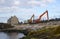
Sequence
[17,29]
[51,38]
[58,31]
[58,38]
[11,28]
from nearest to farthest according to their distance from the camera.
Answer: [58,38] → [51,38] → [58,31] → [17,29] → [11,28]

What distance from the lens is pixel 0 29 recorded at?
151 m

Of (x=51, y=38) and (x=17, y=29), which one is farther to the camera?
(x=17, y=29)

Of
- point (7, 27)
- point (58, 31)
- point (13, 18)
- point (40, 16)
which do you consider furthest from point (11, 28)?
point (58, 31)

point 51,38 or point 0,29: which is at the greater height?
point 51,38

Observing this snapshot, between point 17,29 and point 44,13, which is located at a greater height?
point 44,13

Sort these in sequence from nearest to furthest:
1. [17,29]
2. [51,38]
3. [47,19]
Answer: [51,38] → [47,19] → [17,29]

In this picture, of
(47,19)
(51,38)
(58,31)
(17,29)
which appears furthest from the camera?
(17,29)

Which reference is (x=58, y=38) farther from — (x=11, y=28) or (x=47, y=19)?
(x=11, y=28)

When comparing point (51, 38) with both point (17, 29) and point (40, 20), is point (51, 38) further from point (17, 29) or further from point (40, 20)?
point (17, 29)

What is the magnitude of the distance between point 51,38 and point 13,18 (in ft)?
556

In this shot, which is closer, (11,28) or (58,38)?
(58,38)

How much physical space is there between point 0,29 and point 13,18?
48.1 m

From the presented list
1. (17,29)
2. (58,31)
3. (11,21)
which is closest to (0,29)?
(17,29)

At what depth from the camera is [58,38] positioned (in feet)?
87.5
